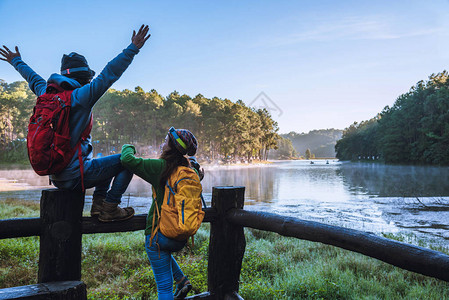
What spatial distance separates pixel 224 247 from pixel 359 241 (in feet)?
4.10

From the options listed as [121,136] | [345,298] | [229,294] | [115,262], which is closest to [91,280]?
[115,262]

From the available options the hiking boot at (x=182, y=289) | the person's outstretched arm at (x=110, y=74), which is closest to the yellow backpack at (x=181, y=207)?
the hiking boot at (x=182, y=289)

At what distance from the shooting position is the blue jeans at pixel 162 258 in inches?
92.7

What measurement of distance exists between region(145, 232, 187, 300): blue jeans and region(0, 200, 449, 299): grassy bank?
1.47 metres

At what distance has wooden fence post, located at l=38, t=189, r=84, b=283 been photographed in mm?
2158

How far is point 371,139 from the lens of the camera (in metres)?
72.8

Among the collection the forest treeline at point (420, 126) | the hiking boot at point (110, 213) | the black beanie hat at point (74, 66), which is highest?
the forest treeline at point (420, 126)

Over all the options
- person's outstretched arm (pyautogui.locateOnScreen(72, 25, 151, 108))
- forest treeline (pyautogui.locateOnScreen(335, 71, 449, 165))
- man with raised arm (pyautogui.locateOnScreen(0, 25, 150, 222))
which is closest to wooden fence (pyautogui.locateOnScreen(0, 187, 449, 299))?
man with raised arm (pyautogui.locateOnScreen(0, 25, 150, 222))

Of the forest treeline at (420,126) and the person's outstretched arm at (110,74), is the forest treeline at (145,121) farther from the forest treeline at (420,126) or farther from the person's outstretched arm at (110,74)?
the person's outstretched arm at (110,74)

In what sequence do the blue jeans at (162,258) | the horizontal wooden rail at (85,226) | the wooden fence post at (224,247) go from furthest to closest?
the wooden fence post at (224,247) → the blue jeans at (162,258) → the horizontal wooden rail at (85,226)

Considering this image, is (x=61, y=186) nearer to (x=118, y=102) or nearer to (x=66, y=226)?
(x=66, y=226)

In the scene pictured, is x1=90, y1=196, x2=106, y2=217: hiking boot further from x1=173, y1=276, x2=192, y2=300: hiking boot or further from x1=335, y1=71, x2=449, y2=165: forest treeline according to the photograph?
x1=335, y1=71, x2=449, y2=165: forest treeline

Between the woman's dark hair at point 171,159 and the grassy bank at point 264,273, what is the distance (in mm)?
2000

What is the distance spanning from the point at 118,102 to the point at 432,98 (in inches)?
2000
